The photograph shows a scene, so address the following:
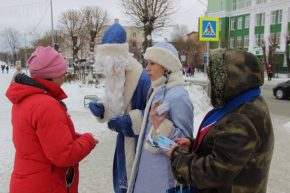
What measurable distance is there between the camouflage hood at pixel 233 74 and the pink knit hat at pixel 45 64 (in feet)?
3.77

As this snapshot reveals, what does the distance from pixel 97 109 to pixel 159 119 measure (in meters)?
0.80

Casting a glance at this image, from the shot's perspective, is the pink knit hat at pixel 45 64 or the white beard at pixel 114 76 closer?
the pink knit hat at pixel 45 64

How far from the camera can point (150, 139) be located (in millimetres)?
2094

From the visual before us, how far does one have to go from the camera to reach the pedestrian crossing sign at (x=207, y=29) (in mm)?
8875

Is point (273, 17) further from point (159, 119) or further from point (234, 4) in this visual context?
point (159, 119)

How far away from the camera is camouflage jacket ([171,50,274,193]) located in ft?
5.07

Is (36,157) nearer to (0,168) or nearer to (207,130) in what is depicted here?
(207,130)

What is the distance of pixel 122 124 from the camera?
2.64 metres

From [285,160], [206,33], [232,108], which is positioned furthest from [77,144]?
[206,33]

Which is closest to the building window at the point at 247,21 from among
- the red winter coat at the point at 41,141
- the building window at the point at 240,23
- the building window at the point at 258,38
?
the building window at the point at 240,23

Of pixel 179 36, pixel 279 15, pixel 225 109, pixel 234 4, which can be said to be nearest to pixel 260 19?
pixel 279 15

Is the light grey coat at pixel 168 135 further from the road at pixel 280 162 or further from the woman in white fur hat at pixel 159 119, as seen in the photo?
the road at pixel 280 162

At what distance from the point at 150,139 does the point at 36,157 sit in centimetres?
74

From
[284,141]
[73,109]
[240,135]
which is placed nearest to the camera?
[240,135]
